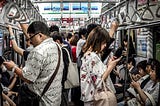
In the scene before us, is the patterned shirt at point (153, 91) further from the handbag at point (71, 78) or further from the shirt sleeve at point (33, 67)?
the shirt sleeve at point (33, 67)

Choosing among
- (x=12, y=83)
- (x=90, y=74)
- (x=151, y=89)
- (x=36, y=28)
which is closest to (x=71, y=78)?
(x=90, y=74)

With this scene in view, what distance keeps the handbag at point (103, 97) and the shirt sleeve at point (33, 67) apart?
83cm

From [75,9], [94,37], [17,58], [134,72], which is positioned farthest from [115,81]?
[75,9]

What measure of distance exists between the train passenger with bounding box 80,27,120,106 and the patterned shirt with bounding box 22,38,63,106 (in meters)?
0.34

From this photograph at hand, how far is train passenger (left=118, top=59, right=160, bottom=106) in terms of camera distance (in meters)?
3.73

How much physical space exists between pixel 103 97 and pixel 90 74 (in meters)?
0.33

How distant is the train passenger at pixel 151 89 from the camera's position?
3734 millimetres

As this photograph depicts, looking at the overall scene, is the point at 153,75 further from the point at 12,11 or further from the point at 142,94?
the point at 12,11

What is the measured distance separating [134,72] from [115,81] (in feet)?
3.30

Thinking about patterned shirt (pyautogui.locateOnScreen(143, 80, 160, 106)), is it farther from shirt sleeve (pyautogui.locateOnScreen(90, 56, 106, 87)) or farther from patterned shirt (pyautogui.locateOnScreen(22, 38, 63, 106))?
patterned shirt (pyautogui.locateOnScreen(22, 38, 63, 106))

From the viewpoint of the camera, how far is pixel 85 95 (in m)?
3.71

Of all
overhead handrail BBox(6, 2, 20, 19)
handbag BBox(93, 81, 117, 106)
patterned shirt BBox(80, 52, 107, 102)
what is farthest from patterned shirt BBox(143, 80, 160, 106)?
overhead handrail BBox(6, 2, 20, 19)

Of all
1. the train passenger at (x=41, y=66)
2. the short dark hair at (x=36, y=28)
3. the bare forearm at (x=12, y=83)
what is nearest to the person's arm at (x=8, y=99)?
the bare forearm at (x=12, y=83)

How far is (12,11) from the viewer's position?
4.50 meters
